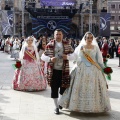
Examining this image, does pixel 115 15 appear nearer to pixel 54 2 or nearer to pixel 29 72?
pixel 54 2

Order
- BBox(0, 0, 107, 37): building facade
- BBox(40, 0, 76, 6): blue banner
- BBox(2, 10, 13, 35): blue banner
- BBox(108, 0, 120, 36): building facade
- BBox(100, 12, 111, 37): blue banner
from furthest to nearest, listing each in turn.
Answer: BBox(108, 0, 120, 36): building facade
BBox(0, 0, 107, 37): building facade
BBox(100, 12, 111, 37): blue banner
BBox(2, 10, 13, 35): blue banner
BBox(40, 0, 76, 6): blue banner

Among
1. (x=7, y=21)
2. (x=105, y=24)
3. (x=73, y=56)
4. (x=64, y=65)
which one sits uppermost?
(x=73, y=56)

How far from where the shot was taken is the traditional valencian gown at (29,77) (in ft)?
31.9

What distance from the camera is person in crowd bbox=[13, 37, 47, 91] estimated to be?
9727 mm

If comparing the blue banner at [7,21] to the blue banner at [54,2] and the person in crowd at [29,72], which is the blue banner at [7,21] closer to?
the blue banner at [54,2]

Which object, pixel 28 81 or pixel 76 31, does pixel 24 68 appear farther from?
pixel 76 31

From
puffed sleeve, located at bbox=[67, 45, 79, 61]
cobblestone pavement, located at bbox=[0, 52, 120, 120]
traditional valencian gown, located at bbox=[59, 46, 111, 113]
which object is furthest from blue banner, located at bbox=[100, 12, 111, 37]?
traditional valencian gown, located at bbox=[59, 46, 111, 113]

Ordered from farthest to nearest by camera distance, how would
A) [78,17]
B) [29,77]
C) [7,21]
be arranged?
[78,17]
[7,21]
[29,77]

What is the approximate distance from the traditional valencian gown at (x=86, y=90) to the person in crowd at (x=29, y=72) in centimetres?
295

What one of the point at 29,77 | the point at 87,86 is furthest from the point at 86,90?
the point at 29,77

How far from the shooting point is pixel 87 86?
6738 mm

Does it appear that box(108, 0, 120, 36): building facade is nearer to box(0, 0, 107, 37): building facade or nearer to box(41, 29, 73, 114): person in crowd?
box(0, 0, 107, 37): building facade

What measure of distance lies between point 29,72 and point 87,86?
3.37 meters

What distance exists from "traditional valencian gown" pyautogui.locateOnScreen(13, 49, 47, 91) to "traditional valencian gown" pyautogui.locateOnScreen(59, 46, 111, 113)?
293 centimetres
